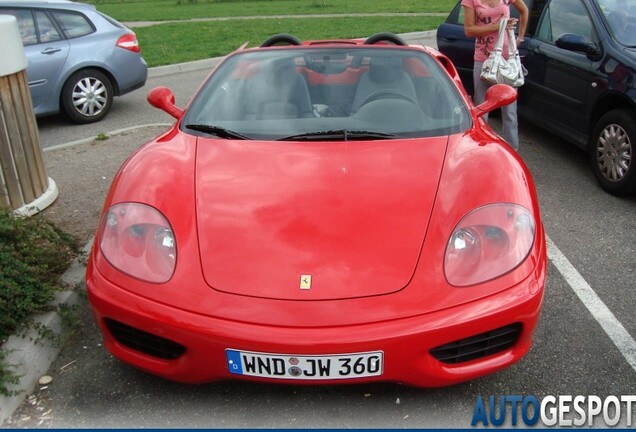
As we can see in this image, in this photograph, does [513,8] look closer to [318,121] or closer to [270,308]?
[318,121]

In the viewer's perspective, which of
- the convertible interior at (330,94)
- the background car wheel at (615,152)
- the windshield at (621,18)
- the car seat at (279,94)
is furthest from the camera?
the windshield at (621,18)

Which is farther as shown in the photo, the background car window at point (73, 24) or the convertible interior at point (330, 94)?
the background car window at point (73, 24)

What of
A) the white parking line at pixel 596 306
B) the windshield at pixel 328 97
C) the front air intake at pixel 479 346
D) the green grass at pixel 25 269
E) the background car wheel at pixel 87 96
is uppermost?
the windshield at pixel 328 97

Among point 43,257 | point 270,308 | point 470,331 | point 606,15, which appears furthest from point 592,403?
point 606,15

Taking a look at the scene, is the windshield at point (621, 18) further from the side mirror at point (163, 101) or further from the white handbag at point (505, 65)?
the side mirror at point (163, 101)

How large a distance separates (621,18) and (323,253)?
3.83 m

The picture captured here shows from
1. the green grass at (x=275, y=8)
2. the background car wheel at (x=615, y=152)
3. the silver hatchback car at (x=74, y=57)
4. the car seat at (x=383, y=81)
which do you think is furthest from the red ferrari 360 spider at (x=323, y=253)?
the green grass at (x=275, y=8)

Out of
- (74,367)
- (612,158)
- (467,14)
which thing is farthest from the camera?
(467,14)

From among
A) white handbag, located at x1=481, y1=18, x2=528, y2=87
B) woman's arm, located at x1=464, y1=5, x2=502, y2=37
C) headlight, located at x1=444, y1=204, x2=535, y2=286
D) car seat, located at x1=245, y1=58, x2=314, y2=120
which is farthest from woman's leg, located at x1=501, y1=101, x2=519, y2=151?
headlight, located at x1=444, y1=204, x2=535, y2=286

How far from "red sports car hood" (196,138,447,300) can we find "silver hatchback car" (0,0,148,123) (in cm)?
462

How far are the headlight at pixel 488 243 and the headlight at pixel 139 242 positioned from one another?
3.69ft

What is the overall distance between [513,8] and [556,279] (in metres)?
3.70

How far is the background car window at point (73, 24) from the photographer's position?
7160mm

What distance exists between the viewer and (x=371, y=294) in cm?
232
